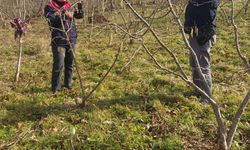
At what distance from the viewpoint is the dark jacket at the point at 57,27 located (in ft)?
18.6

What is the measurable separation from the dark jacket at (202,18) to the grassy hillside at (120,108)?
1.97 feet

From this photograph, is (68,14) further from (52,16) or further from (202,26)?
(202,26)

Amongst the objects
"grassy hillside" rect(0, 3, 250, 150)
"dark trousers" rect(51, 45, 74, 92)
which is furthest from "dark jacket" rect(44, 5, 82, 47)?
"grassy hillside" rect(0, 3, 250, 150)

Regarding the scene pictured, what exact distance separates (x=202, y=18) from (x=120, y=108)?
171 centimetres

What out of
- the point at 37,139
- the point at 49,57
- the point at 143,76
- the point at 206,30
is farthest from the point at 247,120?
the point at 49,57

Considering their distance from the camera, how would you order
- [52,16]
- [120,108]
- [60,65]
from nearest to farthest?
[120,108]
[52,16]
[60,65]

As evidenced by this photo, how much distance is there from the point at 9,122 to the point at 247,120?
127 inches

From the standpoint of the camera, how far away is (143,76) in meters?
6.73

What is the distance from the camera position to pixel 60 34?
19.2ft

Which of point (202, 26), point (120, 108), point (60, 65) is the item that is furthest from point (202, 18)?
point (60, 65)

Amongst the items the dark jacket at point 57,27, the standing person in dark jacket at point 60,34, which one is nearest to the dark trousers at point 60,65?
the standing person in dark jacket at point 60,34

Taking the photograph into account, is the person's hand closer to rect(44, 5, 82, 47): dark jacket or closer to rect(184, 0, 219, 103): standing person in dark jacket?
rect(44, 5, 82, 47): dark jacket

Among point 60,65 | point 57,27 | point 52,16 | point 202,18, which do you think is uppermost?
point 202,18

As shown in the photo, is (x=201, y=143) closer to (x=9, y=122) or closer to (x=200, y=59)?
(x=200, y=59)
